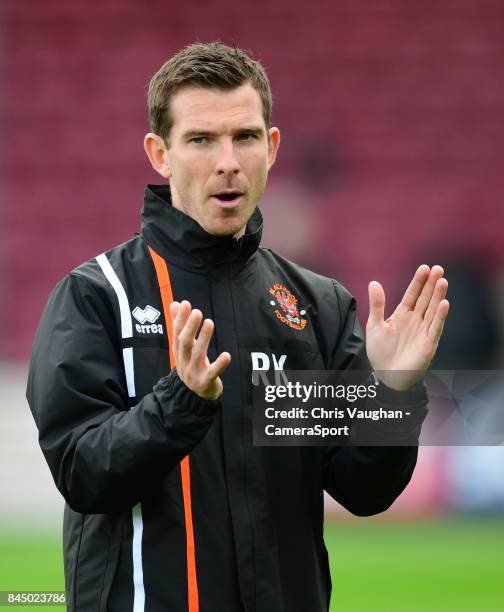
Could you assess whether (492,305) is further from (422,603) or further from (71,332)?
(71,332)

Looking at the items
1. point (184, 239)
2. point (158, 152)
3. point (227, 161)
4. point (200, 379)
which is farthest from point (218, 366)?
point (158, 152)

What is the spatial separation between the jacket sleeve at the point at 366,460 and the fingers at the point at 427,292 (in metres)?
0.21

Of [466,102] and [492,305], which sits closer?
[492,305]

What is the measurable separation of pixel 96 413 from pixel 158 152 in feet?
2.64

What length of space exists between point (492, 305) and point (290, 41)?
3.72 meters

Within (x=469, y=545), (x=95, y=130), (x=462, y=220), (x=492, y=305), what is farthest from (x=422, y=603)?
(x=95, y=130)

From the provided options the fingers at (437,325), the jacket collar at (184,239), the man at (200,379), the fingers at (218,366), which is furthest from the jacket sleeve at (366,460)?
the fingers at (218,366)

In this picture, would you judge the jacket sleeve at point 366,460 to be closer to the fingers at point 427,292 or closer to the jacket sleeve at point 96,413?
the fingers at point 427,292

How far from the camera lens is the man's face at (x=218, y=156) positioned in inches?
122

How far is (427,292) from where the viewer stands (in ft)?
10.3

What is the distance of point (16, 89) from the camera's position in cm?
1262

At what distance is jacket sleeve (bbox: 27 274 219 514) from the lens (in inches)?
108

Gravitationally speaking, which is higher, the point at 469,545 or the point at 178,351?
the point at 178,351

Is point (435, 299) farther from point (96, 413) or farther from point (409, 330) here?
point (96, 413)
